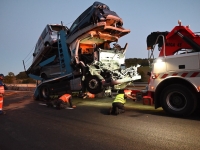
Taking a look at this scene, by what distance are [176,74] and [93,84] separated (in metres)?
3.68

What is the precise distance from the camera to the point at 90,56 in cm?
851

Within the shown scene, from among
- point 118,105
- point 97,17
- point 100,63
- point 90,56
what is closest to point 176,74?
point 118,105

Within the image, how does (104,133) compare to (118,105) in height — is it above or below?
below

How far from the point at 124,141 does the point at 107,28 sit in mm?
5208

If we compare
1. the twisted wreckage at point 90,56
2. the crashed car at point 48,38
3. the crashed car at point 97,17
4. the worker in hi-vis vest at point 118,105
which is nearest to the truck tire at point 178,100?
the worker in hi-vis vest at point 118,105

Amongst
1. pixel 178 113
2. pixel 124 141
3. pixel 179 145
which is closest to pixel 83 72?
pixel 178 113

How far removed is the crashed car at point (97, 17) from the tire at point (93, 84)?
2.11 metres

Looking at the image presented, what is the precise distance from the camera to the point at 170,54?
5.52 metres

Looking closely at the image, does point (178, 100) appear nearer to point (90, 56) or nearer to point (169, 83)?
point (169, 83)

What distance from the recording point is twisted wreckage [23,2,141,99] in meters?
7.75

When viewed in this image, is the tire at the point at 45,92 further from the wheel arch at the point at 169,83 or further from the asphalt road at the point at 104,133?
the wheel arch at the point at 169,83

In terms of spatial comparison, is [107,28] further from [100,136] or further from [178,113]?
[100,136]

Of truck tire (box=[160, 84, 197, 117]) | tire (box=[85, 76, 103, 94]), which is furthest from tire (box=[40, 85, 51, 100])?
truck tire (box=[160, 84, 197, 117])

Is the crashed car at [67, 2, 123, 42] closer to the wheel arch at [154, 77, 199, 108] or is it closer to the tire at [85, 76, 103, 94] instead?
the tire at [85, 76, 103, 94]
